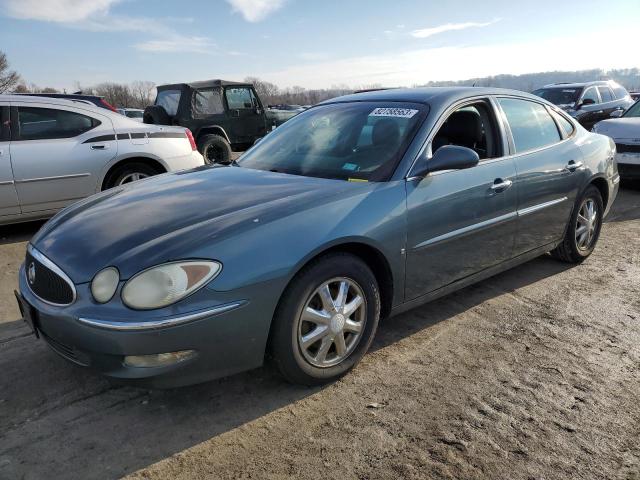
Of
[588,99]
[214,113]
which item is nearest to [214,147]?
[214,113]

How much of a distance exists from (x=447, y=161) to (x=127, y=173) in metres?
4.27

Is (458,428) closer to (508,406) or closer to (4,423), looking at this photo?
(508,406)

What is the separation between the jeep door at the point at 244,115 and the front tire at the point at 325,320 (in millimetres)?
9579

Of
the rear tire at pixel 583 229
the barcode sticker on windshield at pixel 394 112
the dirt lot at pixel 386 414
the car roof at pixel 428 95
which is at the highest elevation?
the car roof at pixel 428 95

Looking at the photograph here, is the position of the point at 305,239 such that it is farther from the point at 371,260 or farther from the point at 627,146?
the point at 627,146

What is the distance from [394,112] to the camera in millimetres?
3334

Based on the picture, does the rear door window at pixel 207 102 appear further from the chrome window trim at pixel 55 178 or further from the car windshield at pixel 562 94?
the car windshield at pixel 562 94

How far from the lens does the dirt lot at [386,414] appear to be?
215 cm

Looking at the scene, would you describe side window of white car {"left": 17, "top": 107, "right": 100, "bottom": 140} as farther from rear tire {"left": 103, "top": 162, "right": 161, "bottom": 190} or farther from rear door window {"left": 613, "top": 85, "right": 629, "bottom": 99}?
rear door window {"left": 613, "top": 85, "right": 629, "bottom": 99}

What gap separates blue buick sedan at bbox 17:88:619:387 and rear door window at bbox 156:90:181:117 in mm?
7701

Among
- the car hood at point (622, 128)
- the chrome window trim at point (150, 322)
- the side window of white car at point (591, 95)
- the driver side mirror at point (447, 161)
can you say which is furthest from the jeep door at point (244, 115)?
the chrome window trim at point (150, 322)

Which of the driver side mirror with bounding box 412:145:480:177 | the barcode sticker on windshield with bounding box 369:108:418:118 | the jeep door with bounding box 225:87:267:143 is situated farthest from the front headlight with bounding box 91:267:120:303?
the jeep door with bounding box 225:87:267:143

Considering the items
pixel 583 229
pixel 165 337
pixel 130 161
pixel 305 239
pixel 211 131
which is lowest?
pixel 583 229

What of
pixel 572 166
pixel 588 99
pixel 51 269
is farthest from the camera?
pixel 588 99
